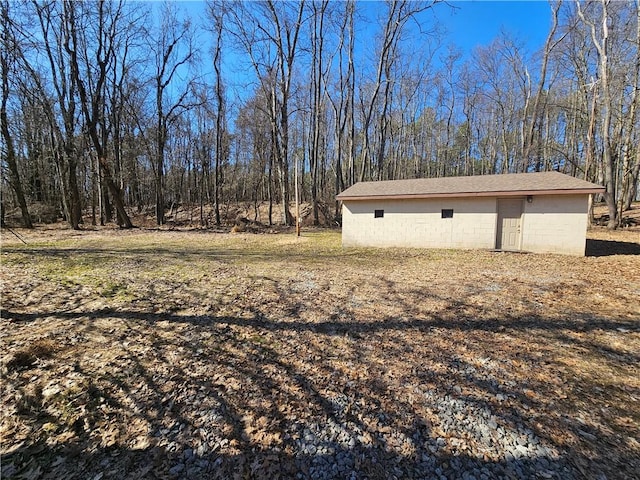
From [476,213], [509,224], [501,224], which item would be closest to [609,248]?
[509,224]

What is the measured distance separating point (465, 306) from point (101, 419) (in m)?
5.15

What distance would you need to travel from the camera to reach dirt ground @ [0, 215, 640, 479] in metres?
2.18

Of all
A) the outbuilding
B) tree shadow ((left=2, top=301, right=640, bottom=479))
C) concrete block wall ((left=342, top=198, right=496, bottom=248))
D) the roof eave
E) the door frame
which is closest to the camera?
tree shadow ((left=2, top=301, right=640, bottom=479))

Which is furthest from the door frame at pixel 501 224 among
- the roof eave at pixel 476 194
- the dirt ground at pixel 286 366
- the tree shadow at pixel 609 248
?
the dirt ground at pixel 286 366

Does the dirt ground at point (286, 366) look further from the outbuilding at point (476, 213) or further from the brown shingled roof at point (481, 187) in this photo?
the brown shingled roof at point (481, 187)

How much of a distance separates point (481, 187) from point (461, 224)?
5.07 feet

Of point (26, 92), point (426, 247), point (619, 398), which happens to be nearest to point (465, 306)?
point (619, 398)

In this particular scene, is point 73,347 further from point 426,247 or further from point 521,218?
point 521,218

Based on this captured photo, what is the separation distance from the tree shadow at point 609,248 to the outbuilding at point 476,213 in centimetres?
98

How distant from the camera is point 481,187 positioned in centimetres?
1081

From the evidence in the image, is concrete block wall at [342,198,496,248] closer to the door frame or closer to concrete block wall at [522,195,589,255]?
the door frame

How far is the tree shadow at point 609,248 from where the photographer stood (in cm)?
965

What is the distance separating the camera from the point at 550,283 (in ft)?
20.9

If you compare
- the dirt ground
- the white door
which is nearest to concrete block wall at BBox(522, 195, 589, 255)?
the white door
